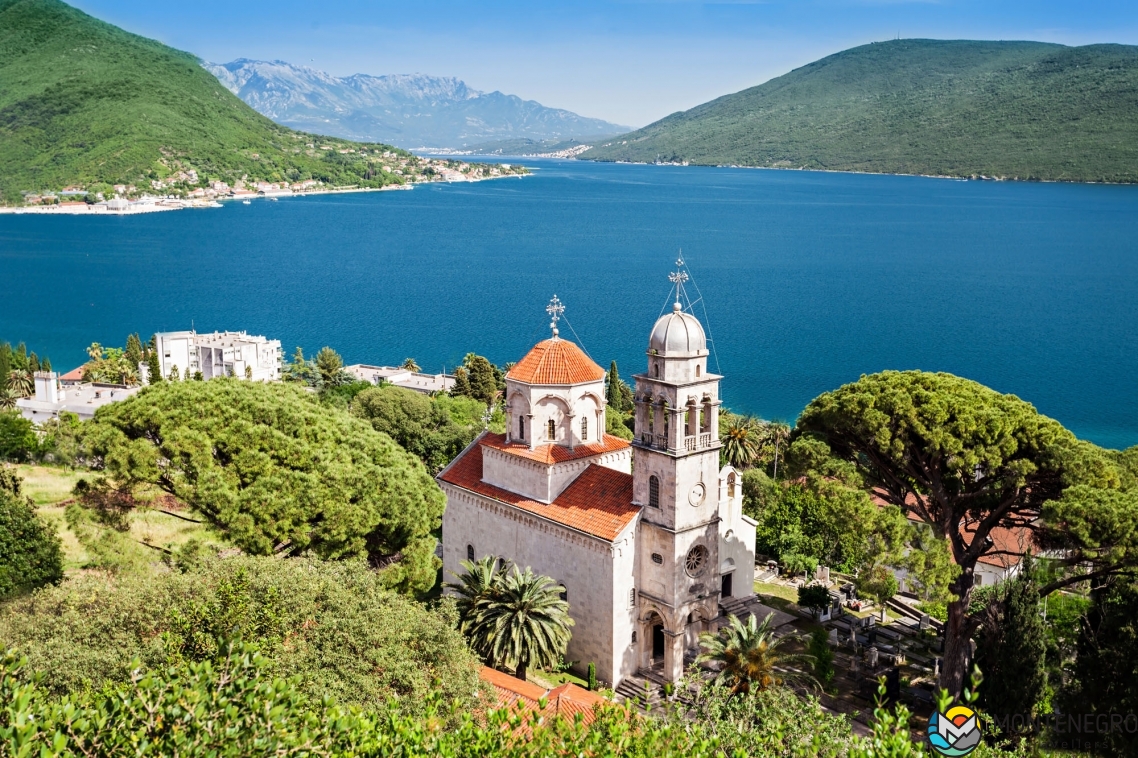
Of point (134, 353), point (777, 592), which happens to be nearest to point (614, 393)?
point (777, 592)

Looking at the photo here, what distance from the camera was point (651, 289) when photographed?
108 metres

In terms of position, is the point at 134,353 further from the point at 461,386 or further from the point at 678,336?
the point at 678,336

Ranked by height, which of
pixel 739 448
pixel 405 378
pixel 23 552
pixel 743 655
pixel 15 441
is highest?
pixel 23 552

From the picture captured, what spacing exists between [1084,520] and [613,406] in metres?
37.6

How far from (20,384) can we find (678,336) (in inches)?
2069

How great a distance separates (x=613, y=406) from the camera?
57.2 metres

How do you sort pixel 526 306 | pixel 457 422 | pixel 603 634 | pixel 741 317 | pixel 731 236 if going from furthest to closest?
pixel 731 236
pixel 526 306
pixel 741 317
pixel 457 422
pixel 603 634

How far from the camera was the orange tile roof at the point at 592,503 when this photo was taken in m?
25.9

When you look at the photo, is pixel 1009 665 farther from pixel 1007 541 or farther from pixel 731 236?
pixel 731 236

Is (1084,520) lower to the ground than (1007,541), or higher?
higher

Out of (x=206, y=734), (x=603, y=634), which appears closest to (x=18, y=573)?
(x=603, y=634)

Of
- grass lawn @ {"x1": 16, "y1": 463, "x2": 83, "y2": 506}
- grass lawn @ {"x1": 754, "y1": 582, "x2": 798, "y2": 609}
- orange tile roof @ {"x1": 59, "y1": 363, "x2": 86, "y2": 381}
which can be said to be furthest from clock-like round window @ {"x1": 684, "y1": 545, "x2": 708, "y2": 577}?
orange tile roof @ {"x1": 59, "y1": 363, "x2": 86, "y2": 381}

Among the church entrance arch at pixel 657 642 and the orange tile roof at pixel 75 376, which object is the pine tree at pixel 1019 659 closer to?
the church entrance arch at pixel 657 642

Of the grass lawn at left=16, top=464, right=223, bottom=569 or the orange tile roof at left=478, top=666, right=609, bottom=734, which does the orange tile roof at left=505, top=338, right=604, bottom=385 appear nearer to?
the orange tile roof at left=478, top=666, right=609, bottom=734
